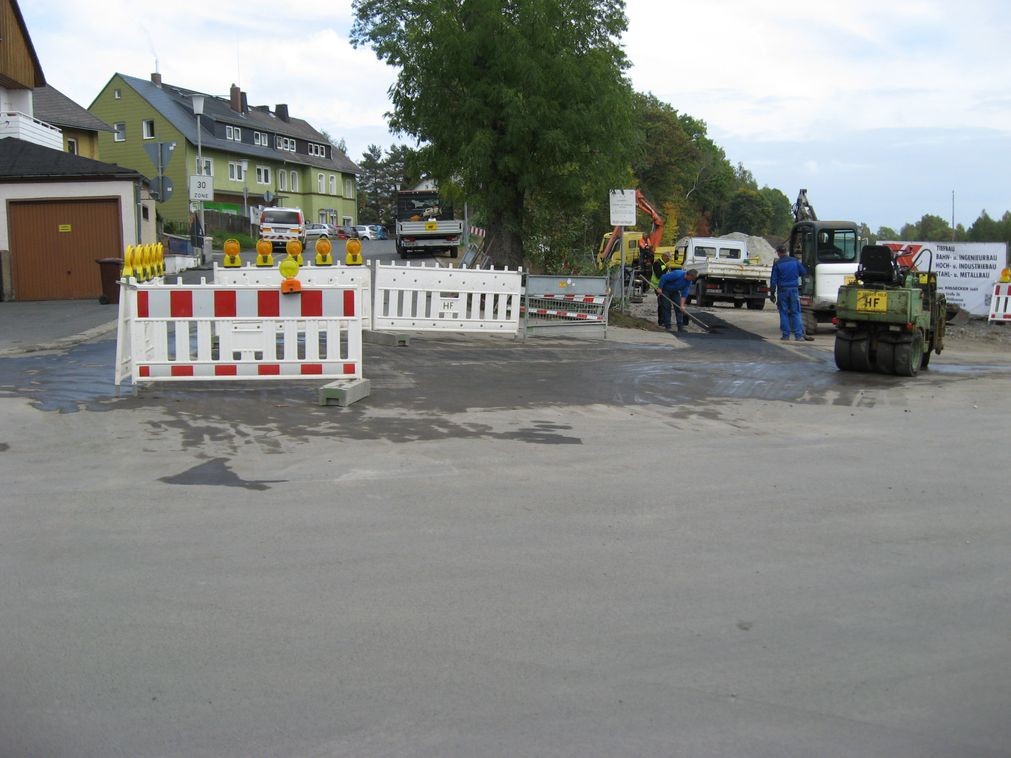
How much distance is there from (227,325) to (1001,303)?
23.0 metres

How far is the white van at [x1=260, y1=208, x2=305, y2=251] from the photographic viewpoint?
48.8 metres

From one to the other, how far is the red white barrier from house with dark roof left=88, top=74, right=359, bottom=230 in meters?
51.0

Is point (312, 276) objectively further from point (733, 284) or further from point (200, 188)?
point (733, 284)

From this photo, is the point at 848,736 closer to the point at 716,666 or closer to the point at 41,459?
the point at 716,666

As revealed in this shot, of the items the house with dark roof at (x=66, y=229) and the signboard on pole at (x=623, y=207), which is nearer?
the signboard on pole at (x=623, y=207)

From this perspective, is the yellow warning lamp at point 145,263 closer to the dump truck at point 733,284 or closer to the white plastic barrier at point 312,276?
the white plastic barrier at point 312,276

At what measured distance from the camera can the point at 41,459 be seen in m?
8.59

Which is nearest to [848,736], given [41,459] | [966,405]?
[41,459]

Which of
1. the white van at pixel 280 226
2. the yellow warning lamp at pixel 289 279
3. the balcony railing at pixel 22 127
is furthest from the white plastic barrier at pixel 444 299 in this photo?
the white van at pixel 280 226

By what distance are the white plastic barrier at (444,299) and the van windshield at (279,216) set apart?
33.1 meters

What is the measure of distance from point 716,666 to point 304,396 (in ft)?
26.3

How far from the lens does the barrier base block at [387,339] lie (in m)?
17.3

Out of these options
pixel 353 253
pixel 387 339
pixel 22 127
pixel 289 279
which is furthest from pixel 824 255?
pixel 22 127

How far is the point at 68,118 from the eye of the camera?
154 ft
